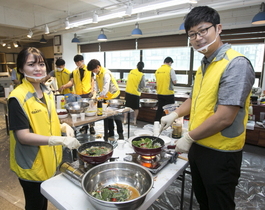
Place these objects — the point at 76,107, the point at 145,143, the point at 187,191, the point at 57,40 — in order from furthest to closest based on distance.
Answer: the point at 57,40, the point at 76,107, the point at 187,191, the point at 145,143

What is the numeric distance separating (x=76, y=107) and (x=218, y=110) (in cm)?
235

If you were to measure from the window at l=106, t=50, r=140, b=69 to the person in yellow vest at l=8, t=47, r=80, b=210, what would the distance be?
5.74 metres

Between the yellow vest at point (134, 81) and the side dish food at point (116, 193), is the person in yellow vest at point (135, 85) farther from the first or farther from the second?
the side dish food at point (116, 193)

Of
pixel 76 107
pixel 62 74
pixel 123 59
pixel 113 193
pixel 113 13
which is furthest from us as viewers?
pixel 123 59

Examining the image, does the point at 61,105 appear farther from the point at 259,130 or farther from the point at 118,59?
the point at 118,59

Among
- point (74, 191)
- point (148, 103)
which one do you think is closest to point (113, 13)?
point (148, 103)

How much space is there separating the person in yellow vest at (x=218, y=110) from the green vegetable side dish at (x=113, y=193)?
1.55 ft

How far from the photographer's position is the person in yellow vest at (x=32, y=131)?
3.78 ft

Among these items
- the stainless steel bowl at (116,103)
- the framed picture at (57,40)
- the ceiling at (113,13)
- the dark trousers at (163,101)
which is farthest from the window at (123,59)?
the stainless steel bowl at (116,103)

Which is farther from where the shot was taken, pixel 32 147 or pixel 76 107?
pixel 76 107

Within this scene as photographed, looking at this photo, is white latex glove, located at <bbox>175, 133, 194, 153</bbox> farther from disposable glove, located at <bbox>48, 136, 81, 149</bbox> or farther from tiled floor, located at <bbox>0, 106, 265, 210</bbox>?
tiled floor, located at <bbox>0, 106, 265, 210</bbox>

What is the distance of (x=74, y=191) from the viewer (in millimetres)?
1054

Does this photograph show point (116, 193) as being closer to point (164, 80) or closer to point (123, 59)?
point (164, 80)

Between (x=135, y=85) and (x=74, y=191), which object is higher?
(x=135, y=85)
